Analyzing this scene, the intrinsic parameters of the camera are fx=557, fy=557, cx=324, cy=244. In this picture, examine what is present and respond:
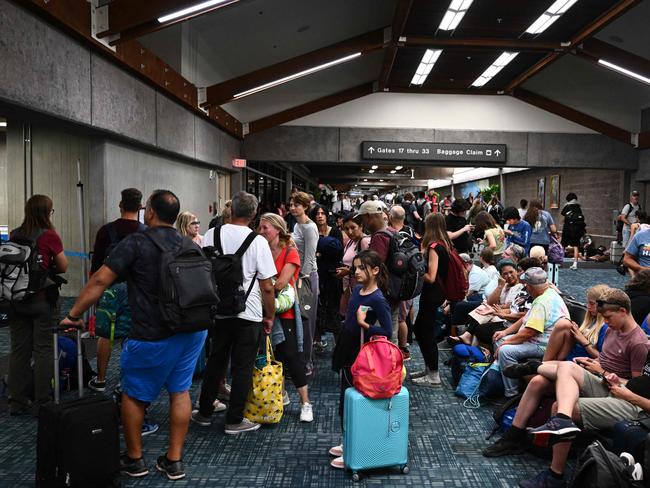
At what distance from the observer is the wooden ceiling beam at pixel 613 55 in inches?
399

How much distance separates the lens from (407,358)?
5496 millimetres

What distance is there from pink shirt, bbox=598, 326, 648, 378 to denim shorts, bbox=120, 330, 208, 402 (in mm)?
2348

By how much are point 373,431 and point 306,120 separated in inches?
430

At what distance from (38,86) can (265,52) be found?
591cm

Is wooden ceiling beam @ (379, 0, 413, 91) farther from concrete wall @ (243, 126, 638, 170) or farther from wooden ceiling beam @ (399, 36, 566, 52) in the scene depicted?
concrete wall @ (243, 126, 638, 170)

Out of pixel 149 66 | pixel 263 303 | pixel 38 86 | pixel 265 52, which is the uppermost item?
pixel 265 52

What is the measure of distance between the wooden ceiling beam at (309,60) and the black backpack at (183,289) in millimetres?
7252

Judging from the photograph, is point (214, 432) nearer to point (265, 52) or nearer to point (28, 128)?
point (28, 128)

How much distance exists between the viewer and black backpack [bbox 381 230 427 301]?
4391mm

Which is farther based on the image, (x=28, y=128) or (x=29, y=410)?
(x=28, y=128)

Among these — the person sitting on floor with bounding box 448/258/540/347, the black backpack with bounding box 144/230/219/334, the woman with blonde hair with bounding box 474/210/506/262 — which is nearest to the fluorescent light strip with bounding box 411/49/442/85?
the woman with blonde hair with bounding box 474/210/506/262

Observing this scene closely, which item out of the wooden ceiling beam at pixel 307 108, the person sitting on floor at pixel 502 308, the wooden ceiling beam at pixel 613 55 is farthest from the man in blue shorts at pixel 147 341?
the wooden ceiling beam at pixel 307 108

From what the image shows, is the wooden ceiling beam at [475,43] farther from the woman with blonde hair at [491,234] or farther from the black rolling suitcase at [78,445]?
the black rolling suitcase at [78,445]

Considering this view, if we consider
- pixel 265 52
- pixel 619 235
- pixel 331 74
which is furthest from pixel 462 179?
pixel 265 52
